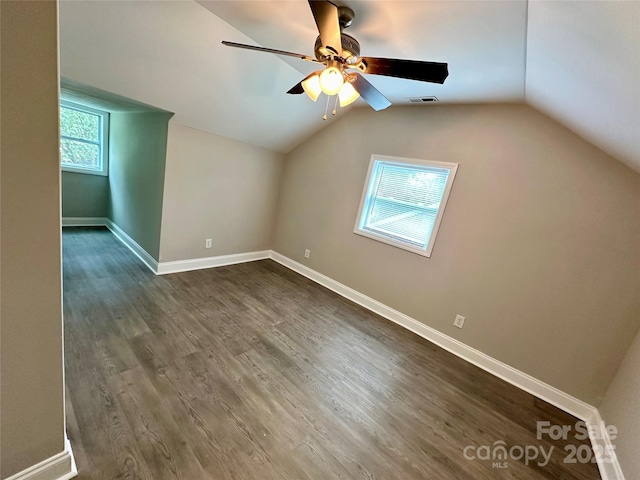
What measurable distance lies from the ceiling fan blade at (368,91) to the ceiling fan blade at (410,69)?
0.42 feet

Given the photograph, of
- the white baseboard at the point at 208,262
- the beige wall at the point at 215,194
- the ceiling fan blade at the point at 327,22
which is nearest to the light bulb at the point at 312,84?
the ceiling fan blade at the point at 327,22

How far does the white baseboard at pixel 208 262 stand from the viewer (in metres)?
3.23

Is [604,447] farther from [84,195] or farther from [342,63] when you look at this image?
[84,195]

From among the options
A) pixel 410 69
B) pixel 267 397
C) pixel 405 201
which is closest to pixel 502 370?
pixel 405 201

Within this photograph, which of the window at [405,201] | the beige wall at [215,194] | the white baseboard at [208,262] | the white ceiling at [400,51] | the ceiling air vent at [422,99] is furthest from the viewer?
the white baseboard at [208,262]

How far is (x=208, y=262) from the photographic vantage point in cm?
363

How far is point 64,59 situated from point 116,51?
1.13ft

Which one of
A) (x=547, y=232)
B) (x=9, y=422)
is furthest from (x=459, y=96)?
(x=9, y=422)

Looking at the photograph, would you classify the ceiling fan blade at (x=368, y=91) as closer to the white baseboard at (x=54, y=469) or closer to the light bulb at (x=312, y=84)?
the light bulb at (x=312, y=84)

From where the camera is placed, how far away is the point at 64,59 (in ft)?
6.04

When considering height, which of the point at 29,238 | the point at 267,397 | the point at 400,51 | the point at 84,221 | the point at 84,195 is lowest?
the point at 267,397

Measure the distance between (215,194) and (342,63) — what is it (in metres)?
2.48

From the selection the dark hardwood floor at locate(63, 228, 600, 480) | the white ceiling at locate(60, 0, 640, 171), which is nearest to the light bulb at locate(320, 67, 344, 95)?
the white ceiling at locate(60, 0, 640, 171)

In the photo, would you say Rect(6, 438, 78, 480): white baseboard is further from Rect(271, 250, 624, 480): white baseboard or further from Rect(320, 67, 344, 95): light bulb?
Rect(271, 250, 624, 480): white baseboard
